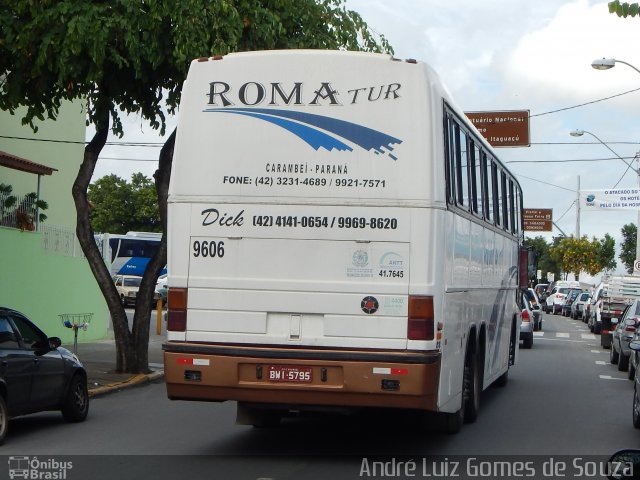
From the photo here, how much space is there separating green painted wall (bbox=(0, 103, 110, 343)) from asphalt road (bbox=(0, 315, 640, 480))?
724 centimetres

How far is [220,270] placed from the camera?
34.9 feet

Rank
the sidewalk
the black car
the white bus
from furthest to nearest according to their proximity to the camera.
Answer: the sidewalk, the black car, the white bus

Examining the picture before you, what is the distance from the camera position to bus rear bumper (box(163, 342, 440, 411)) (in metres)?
10.1

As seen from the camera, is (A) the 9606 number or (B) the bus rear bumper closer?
(B) the bus rear bumper

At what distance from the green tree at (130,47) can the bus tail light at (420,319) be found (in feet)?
24.0

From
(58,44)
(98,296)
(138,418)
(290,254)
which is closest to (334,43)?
(58,44)

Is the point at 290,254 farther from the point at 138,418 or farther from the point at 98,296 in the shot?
the point at 98,296

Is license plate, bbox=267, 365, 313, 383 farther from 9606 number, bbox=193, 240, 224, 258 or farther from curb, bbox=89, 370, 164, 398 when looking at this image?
curb, bbox=89, 370, 164, 398

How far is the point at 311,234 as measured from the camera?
10.5 m

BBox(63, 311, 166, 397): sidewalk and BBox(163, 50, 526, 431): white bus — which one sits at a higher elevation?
BBox(163, 50, 526, 431): white bus
